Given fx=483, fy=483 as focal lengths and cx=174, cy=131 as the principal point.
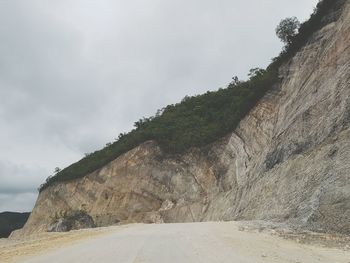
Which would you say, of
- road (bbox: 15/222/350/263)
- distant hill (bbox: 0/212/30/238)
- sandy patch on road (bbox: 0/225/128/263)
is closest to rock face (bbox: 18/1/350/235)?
road (bbox: 15/222/350/263)

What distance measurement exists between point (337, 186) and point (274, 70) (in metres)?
24.8

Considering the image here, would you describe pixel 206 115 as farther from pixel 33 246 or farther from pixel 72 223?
pixel 33 246

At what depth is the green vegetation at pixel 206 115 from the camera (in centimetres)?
3720

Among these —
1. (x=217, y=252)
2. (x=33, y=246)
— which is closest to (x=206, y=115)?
(x=33, y=246)

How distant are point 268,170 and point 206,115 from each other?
31032 millimetres

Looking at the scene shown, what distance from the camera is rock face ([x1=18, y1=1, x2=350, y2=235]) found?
63.8ft

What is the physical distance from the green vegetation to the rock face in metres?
1.24

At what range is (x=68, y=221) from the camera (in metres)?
46.3

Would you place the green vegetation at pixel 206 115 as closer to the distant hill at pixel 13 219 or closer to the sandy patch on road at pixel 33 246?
the sandy patch on road at pixel 33 246

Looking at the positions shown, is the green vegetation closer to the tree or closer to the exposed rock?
the tree

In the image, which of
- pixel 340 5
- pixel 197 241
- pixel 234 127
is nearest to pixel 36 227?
pixel 234 127

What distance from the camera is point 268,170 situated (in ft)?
96.4

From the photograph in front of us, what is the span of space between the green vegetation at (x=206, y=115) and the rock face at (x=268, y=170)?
1.24 meters

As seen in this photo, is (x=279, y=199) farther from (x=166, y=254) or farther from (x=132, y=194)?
(x=132, y=194)
